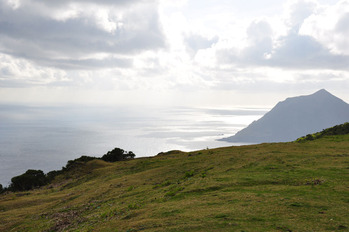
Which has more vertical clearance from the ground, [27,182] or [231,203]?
[27,182]

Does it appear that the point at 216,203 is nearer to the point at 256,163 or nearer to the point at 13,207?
the point at 256,163

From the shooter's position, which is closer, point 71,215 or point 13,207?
point 71,215

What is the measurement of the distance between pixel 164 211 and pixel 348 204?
9920mm

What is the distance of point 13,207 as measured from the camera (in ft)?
102

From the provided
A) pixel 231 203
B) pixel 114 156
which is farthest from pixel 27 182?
pixel 231 203

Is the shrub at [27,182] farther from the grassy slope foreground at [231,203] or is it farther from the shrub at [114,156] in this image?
the grassy slope foreground at [231,203]

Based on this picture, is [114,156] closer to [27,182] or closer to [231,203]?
[27,182]

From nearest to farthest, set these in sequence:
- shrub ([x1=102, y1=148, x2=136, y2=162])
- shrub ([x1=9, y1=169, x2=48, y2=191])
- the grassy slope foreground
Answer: the grassy slope foreground < shrub ([x1=9, y1=169, x2=48, y2=191]) < shrub ([x1=102, y1=148, x2=136, y2=162])

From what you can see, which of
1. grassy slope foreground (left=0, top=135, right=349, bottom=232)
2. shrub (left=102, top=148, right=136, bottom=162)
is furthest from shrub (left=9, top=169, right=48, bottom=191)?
grassy slope foreground (left=0, top=135, right=349, bottom=232)

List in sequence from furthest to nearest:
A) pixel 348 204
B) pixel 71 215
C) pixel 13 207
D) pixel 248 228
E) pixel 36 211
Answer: pixel 13 207 < pixel 36 211 < pixel 71 215 < pixel 348 204 < pixel 248 228

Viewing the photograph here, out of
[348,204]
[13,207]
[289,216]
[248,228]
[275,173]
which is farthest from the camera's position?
[13,207]

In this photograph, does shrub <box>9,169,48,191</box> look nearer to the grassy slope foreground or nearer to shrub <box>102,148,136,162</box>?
shrub <box>102,148,136,162</box>

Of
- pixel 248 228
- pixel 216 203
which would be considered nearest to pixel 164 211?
pixel 216 203

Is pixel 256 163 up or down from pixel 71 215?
up
